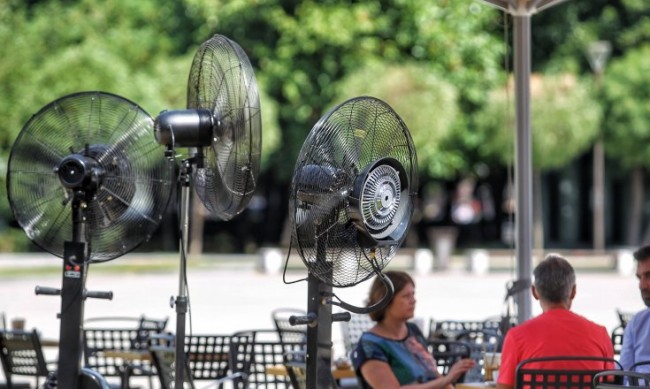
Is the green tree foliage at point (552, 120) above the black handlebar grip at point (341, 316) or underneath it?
above

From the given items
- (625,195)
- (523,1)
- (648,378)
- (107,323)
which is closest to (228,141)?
(648,378)

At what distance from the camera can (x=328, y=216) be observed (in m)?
5.14

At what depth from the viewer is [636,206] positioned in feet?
119

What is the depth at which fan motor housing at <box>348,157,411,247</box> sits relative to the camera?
5.19m

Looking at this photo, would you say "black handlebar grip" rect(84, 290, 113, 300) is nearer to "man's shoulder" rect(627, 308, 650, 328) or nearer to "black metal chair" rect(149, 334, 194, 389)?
"black metal chair" rect(149, 334, 194, 389)

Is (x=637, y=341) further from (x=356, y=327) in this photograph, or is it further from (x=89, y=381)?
(x=356, y=327)

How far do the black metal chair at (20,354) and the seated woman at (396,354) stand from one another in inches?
115

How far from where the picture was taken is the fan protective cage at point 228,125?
5840mm

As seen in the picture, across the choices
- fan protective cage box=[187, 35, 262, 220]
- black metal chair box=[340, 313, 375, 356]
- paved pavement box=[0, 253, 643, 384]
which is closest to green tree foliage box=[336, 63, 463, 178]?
paved pavement box=[0, 253, 643, 384]

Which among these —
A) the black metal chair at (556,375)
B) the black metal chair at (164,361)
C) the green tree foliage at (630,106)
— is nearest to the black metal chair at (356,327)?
the black metal chair at (164,361)

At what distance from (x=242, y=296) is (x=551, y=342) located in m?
18.5

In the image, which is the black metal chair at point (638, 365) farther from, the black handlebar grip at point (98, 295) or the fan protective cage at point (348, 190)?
the black handlebar grip at point (98, 295)

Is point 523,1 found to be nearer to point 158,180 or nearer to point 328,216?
point 158,180

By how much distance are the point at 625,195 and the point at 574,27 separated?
6602mm
